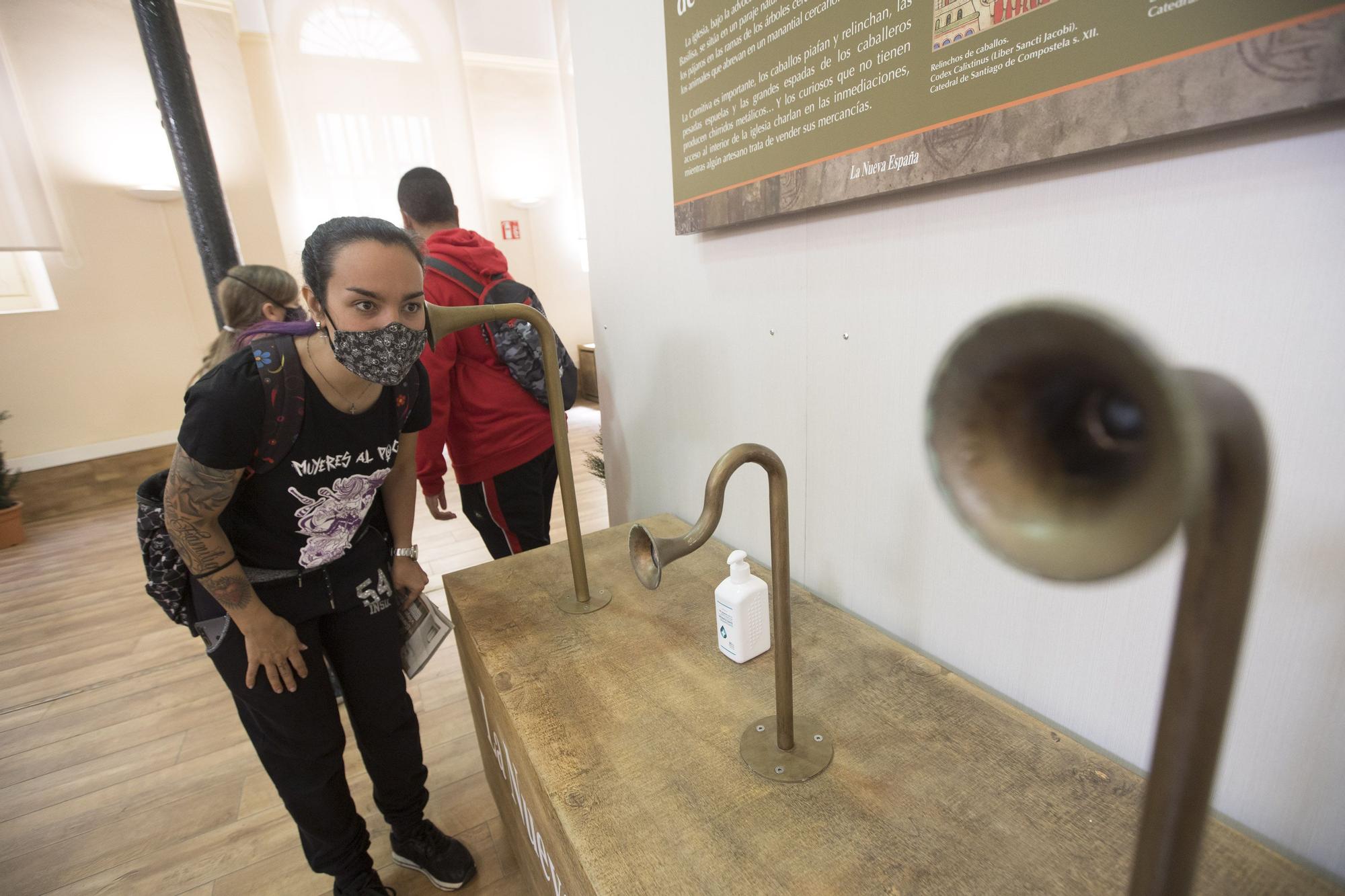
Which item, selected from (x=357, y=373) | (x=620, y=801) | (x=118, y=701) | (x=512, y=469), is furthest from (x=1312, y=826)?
(x=118, y=701)

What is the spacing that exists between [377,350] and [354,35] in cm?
589

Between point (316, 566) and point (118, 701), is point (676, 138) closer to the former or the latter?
point (316, 566)

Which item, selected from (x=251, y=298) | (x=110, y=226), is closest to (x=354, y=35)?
(x=110, y=226)

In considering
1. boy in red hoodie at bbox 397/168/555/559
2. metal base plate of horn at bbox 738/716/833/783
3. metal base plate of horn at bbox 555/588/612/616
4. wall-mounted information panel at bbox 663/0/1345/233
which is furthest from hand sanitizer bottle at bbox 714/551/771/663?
boy in red hoodie at bbox 397/168/555/559

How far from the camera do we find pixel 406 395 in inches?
41.1

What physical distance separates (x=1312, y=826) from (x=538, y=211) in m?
6.94

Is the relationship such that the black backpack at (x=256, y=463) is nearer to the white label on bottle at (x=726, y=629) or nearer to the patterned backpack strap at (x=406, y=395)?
the patterned backpack strap at (x=406, y=395)

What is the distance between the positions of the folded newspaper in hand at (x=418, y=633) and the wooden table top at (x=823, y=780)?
30cm

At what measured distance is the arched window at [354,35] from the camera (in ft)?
16.0

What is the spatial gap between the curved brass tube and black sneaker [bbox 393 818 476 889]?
3.32 feet

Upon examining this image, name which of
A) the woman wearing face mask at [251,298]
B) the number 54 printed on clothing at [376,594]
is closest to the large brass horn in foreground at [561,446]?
the number 54 printed on clothing at [376,594]

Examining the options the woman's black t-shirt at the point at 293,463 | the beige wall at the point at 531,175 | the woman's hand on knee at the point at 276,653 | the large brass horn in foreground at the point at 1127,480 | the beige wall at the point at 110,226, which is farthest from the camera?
the beige wall at the point at 531,175

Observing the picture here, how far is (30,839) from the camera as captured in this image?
1482mm

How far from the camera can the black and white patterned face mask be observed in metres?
0.85
